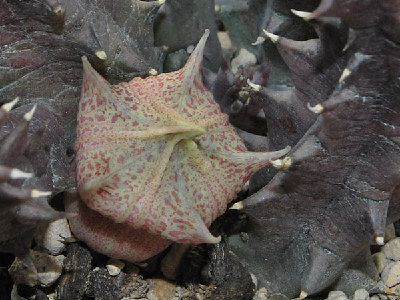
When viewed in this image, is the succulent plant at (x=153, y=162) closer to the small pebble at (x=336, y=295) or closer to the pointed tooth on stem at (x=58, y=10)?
the pointed tooth on stem at (x=58, y=10)

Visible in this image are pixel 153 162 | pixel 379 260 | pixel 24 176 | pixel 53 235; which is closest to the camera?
pixel 24 176

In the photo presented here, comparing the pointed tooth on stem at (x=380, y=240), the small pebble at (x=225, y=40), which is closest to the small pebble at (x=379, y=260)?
the pointed tooth on stem at (x=380, y=240)

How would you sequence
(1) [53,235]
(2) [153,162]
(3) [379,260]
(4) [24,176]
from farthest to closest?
(3) [379,260], (1) [53,235], (2) [153,162], (4) [24,176]

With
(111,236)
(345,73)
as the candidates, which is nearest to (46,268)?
(111,236)

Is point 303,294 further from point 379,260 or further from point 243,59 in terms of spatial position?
point 243,59

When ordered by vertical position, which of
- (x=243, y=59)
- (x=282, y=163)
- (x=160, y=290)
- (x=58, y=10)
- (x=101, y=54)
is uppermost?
(x=58, y=10)

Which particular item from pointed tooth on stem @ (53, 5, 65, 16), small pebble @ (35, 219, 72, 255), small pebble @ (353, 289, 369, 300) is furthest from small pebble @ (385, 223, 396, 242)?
pointed tooth on stem @ (53, 5, 65, 16)

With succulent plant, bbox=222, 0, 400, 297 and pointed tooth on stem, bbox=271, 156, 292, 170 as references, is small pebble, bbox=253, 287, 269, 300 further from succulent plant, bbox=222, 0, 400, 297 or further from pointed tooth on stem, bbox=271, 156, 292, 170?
pointed tooth on stem, bbox=271, 156, 292, 170

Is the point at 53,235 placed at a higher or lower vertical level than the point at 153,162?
lower
